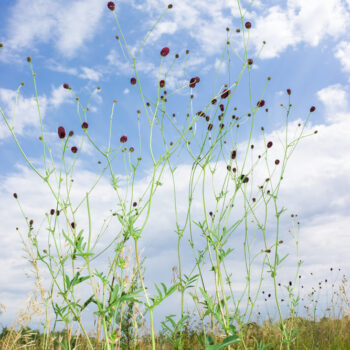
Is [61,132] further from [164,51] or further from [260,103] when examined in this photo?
[260,103]

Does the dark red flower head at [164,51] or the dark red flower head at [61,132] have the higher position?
the dark red flower head at [164,51]

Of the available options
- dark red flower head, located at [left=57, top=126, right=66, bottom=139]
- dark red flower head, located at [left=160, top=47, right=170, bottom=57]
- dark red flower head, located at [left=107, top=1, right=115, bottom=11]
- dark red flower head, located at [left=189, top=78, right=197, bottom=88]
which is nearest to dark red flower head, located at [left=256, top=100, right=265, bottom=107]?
dark red flower head, located at [left=189, top=78, right=197, bottom=88]

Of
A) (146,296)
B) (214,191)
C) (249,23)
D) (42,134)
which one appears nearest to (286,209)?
(214,191)

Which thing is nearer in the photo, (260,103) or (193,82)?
(193,82)

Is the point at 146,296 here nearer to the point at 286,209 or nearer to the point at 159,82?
the point at 159,82

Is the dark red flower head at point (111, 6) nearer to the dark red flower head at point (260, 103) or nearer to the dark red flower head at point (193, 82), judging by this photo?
the dark red flower head at point (193, 82)

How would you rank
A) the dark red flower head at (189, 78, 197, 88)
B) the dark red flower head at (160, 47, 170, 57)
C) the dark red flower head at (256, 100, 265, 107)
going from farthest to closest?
the dark red flower head at (256, 100, 265, 107), the dark red flower head at (189, 78, 197, 88), the dark red flower head at (160, 47, 170, 57)

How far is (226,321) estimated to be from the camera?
2867 millimetres

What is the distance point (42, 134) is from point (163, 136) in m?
0.87

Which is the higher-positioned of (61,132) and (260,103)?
(260,103)

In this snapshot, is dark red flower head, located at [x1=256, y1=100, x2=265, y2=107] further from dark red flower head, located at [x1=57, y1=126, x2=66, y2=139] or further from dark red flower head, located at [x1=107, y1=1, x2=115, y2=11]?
dark red flower head, located at [x1=57, y1=126, x2=66, y2=139]

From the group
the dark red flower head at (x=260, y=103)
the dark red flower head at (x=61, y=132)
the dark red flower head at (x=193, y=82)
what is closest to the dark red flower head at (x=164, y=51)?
the dark red flower head at (x=193, y=82)

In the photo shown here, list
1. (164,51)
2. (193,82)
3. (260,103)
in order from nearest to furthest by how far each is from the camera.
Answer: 1. (164,51)
2. (193,82)
3. (260,103)

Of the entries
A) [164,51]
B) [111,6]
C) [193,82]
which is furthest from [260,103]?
[111,6]
